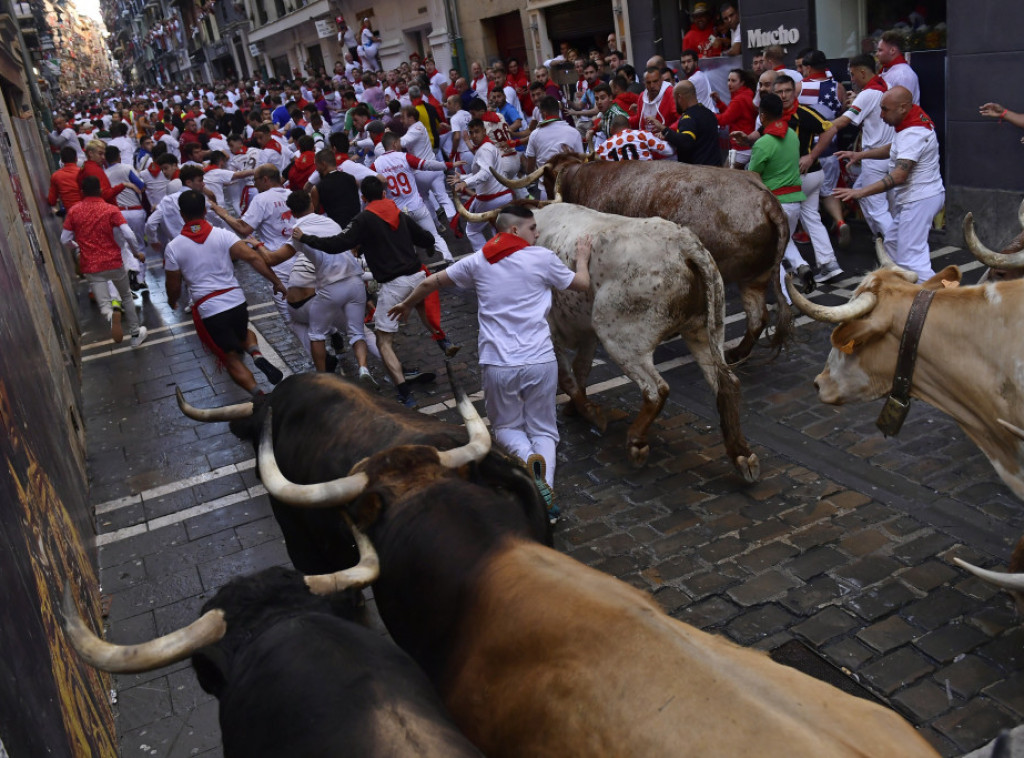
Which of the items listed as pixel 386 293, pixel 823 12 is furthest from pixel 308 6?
pixel 386 293

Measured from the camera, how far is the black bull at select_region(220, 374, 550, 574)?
13.9 ft

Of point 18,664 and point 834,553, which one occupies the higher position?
point 18,664

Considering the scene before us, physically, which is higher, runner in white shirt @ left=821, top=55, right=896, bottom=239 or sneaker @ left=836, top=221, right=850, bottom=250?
runner in white shirt @ left=821, top=55, right=896, bottom=239

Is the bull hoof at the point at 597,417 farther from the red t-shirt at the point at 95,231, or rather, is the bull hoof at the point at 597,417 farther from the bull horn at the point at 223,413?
the red t-shirt at the point at 95,231

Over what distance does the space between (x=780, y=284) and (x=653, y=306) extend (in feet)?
6.33

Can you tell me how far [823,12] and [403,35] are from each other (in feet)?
74.9

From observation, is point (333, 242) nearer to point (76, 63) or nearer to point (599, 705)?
point (599, 705)

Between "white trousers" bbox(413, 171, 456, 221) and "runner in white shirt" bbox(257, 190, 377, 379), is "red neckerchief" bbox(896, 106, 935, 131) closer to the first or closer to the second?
"runner in white shirt" bbox(257, 190, 377, 379)

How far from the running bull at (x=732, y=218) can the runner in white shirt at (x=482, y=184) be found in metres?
3.00

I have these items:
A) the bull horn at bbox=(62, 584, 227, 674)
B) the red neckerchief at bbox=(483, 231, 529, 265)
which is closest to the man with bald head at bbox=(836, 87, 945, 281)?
the red neckerchief at bbox=(483, 231, 529, 265)

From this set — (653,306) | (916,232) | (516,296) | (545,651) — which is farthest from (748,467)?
(916,232)

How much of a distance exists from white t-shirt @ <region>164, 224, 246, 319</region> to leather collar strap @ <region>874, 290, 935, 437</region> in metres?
6.13

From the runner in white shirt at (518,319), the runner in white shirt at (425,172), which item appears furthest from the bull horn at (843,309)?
the runner in white shirt at (425,172)

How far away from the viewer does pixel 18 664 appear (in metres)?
3.07
